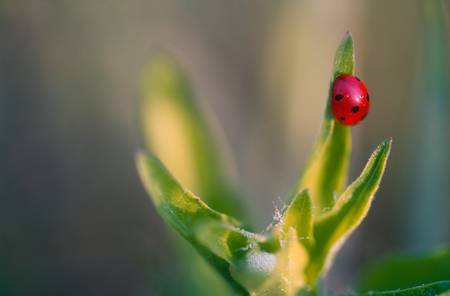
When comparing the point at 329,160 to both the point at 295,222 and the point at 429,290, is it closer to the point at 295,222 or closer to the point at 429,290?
the point at 295,222

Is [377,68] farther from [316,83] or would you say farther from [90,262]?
[90,262]

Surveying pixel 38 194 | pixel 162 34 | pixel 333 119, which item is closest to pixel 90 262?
pixel 38 194

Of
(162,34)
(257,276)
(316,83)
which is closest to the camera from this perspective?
(257,276)

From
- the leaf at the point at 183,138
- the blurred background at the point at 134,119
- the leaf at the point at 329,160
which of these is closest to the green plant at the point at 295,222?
the leaf at the point at 329,160

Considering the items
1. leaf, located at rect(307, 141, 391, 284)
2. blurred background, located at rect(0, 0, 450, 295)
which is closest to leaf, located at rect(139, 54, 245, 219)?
blurred background, located at rect(0, 0, 450, 295)

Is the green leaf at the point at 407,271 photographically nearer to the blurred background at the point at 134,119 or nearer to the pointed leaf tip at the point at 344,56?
the pointed leaf tip at the point at 344,56

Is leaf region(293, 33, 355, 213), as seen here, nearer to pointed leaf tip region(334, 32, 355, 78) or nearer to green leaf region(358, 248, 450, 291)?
pointed leaf tip region(334, 32, 355, 78)
